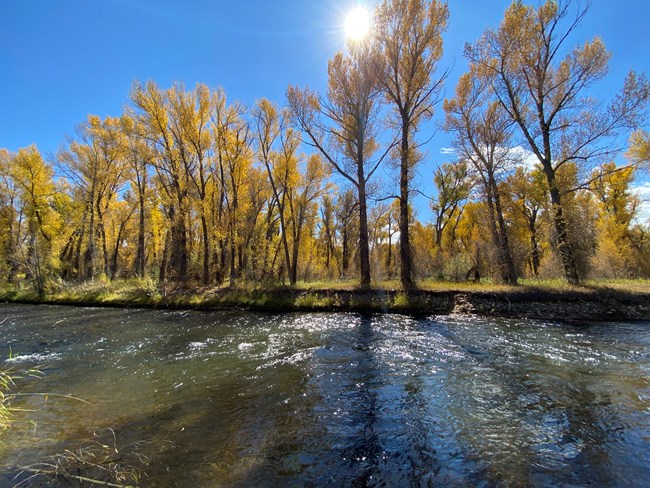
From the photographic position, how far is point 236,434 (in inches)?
166

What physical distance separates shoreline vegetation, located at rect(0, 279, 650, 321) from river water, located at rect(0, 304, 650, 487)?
2.78 meters

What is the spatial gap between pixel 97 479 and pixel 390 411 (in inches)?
147

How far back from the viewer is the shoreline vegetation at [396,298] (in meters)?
12.2

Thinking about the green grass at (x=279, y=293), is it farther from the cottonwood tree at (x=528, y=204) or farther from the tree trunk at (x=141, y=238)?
the cottonwood tree at (x=528, y=204)

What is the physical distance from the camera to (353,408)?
500 centimetres

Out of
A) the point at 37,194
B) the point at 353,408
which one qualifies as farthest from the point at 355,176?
the point at 37,194

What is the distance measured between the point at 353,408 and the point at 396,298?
1012cm

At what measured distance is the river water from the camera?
345 cm

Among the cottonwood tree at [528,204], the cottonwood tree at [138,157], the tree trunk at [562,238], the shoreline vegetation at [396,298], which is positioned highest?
the cottonwood tree at [138,157]

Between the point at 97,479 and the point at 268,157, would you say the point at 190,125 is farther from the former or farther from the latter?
the point at 97,479

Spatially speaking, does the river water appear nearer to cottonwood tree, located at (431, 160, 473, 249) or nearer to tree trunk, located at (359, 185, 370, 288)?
tree trunk, located at (359, 185, 370, 288)

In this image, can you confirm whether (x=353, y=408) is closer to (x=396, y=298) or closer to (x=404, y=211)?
(x=396, y=298)

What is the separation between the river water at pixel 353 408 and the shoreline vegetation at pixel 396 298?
2.78 metres

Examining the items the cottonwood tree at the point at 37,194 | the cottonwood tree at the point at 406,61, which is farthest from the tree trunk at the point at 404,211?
the cottonwood tree at the point at 37,194
